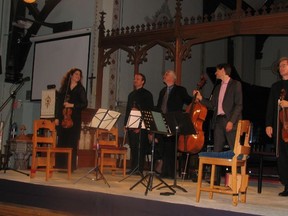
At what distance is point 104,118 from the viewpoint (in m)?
6.15

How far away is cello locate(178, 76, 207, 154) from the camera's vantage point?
20.2ft

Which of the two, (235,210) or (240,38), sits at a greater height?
(240,38)

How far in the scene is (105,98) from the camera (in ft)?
33.2

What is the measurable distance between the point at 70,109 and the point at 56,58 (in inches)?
178

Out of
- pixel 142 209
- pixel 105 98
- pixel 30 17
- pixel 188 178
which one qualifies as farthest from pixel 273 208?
pixel 30 17

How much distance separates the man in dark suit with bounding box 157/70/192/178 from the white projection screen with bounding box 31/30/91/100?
141 inches

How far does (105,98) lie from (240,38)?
19.7ft

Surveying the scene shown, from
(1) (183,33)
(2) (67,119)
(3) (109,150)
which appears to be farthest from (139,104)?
(1) (183,33)

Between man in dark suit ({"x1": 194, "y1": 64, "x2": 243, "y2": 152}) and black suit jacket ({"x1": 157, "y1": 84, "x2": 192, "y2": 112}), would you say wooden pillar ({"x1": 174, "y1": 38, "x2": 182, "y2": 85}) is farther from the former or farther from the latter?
man in dark suit ({"x1": 194, "y1": 64, "x2": 243, "y2": 152})

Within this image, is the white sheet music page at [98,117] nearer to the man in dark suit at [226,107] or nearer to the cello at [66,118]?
the cello at [66,118]

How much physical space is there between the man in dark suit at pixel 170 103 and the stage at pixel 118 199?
2.90ft

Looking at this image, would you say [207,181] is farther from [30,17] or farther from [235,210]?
[30,17]

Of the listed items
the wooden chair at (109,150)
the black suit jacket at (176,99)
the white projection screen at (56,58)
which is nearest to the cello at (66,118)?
the wooden chair at (109,150)

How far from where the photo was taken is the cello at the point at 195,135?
616cm
